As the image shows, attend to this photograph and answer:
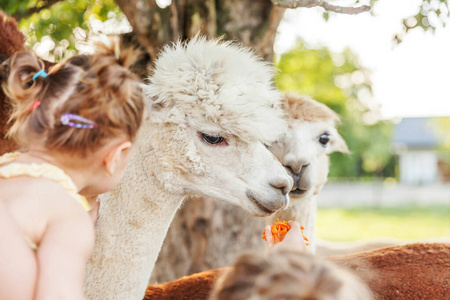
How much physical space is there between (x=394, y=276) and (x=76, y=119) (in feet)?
5.06

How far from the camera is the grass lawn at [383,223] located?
13.6 m

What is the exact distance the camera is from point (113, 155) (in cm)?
150

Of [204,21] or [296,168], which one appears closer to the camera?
[296,168]

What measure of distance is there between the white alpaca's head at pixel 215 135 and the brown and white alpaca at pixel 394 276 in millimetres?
480

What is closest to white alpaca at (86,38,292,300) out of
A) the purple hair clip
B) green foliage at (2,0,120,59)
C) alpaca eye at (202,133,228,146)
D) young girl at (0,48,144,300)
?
alpaca eye at (202,133,228,146)

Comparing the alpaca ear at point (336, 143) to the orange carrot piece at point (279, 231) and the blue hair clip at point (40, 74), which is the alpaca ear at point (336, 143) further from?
the blue hair clip at point (40, 74)

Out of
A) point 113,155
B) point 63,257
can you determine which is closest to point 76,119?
point 113,155

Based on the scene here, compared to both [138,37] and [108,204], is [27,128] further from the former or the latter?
[138,37]

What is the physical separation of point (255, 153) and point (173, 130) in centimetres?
38

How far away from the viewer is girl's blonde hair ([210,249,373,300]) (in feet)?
3.46

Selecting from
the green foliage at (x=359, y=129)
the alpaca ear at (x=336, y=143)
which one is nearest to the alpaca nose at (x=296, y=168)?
the alpaca ear at (x=336, y=143)

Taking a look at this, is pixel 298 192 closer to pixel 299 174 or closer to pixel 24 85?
pixel 299 174

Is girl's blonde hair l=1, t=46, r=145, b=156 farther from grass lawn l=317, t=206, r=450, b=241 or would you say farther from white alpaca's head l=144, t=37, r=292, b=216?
grass lawn l=317, t=206, r=450, b=241

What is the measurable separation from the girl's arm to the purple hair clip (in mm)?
245
